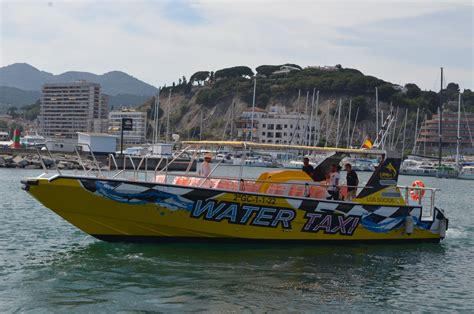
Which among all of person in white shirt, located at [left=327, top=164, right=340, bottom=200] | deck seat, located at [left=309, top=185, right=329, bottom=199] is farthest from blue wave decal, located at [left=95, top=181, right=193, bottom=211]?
person in white shirt, located at [left=327, top=164, right=340, bottom=200]

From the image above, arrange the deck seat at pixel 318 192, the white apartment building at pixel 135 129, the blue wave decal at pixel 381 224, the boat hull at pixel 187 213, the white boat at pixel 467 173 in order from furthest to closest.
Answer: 1. the white apartment building at pixel 135 129
2. the white boat at pixel 467 173
3. the blue wave decal at pixel 381 224
4. the deck seat at pixel 318 192
5. the boat hull at pixel 187 213

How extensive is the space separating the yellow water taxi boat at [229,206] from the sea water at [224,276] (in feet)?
1.24

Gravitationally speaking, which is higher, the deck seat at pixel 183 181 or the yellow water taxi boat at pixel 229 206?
the deck seat at pixel 183 181

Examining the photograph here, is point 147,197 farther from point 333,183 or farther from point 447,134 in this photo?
point 447,134

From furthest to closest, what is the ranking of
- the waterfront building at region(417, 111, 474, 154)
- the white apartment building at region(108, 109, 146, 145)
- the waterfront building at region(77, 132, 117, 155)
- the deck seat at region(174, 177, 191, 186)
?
the white apartment building at region(108, 109, 146, 145) < the waterfront building at region(417, 111, 474, 154) < the waterfront building at region(77, 132, 117, 155) < the deck seat at region(174, 177, 191, 186)

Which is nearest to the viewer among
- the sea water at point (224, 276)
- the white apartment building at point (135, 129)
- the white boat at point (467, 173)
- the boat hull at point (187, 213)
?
the sea water at point (224, 276)

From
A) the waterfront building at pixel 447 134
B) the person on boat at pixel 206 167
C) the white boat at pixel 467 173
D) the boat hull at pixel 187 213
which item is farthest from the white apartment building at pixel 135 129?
the boat hull at pixel 187 213

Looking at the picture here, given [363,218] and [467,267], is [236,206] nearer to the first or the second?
[363,218]

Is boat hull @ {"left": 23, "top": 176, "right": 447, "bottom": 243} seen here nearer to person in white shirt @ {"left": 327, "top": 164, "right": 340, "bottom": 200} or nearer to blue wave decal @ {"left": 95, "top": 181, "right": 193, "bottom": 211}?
blue wave decal @ {"left": 95, "top": 181, "right": 193, "bottom": 211}

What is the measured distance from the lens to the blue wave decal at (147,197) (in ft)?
45.0

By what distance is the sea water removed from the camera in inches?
407

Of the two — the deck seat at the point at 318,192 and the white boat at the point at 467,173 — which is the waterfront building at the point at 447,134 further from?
the deck seat at the point at 318,192

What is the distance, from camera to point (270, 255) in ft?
47.1

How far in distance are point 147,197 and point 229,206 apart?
1.91 meters
